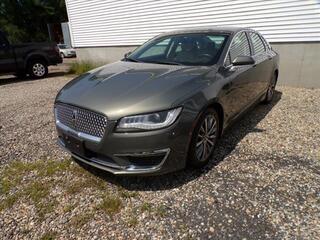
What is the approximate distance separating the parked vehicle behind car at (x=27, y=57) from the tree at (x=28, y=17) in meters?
22.8

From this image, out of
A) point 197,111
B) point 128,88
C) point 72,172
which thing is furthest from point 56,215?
point 197,111

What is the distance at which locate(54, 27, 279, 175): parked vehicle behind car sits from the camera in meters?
2.53

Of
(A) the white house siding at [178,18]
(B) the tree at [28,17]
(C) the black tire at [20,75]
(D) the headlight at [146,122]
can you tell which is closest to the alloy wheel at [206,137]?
(D) the headlight at [146,122]

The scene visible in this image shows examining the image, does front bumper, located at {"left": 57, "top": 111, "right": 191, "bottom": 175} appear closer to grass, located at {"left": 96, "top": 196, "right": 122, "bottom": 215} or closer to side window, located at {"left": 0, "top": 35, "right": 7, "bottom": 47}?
grass, located at {"left": 96, "top": 196, "right": 122, "bottom": 215}

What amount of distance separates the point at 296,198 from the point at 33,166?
3.08 metres

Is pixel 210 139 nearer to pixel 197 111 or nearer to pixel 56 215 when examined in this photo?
pixel 197 111

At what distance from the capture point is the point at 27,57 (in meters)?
10.4

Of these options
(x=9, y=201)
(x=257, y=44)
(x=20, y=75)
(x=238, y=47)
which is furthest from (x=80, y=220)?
(x=20, y=75)

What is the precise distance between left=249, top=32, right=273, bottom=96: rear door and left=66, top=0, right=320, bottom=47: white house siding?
2.18m

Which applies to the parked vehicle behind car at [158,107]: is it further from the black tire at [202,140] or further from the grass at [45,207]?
the grass at [45,207]

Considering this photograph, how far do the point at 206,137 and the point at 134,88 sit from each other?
100cm

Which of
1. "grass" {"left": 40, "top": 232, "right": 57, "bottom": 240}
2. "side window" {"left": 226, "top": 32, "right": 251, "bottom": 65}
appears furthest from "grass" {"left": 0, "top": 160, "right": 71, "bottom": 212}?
"side window" {"left": 226, "top": 32, "right": 251, "bottom": 65}

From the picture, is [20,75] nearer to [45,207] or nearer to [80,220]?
[45,207]

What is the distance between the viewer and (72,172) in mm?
3311
